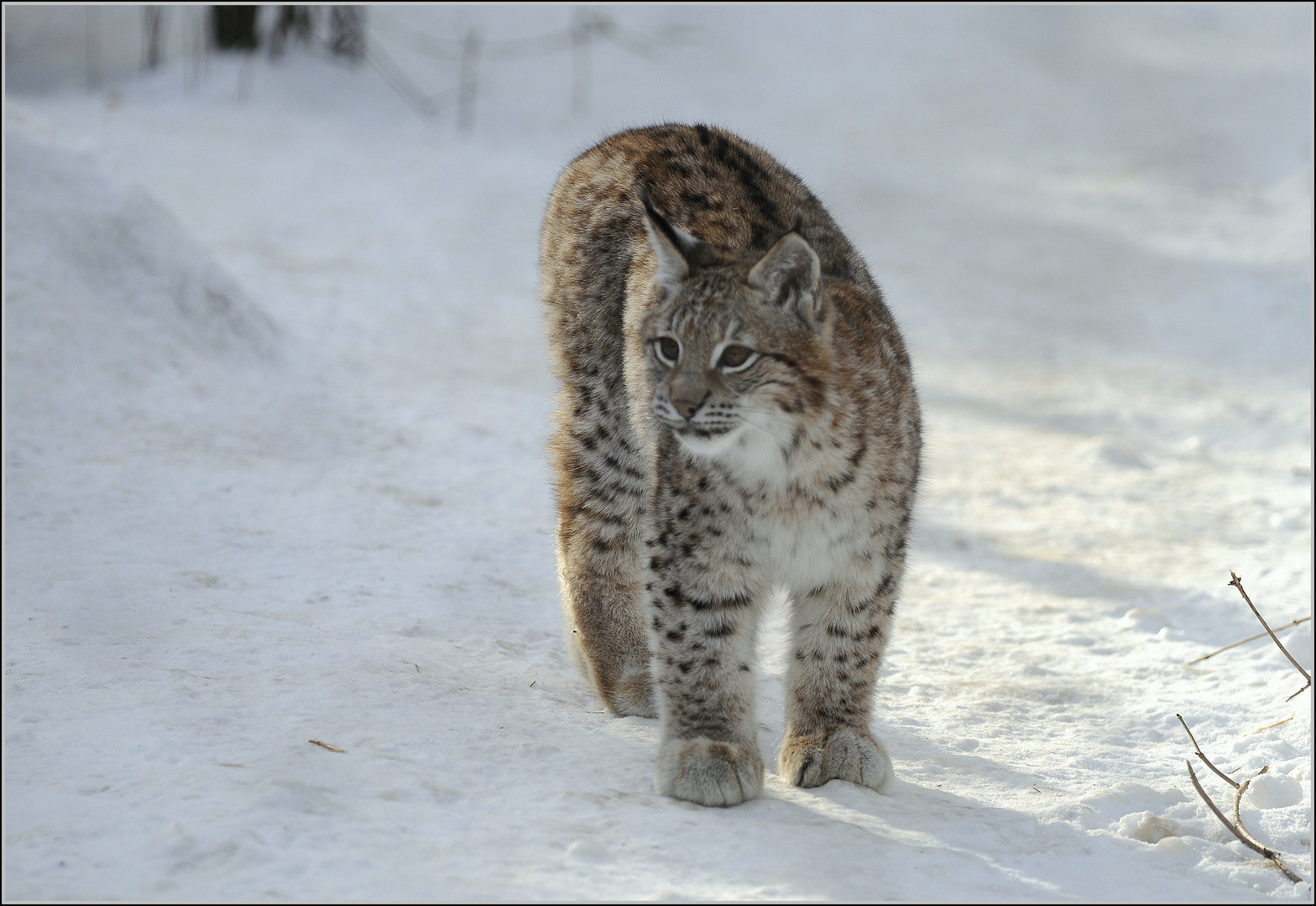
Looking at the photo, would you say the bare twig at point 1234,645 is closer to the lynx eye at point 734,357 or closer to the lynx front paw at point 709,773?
the lynx front paw at point 709,773

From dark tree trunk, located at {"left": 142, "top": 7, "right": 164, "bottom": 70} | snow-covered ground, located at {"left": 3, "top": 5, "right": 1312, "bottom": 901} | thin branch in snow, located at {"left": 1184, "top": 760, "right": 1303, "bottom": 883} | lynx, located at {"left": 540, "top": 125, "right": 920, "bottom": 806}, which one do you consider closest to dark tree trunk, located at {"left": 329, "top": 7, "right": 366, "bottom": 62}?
snow-covered ground, located at {"left": 3, "top": 5, "right": 1312, "bottom": 901}

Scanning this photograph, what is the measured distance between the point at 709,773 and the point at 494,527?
253cm

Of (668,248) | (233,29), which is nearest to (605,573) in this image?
(668,248)

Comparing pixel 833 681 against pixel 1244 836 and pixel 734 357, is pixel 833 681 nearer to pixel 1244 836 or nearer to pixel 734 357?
pixel 734 357

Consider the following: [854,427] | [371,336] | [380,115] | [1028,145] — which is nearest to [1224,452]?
[854,427]

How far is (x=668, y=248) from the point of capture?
3.42 metres

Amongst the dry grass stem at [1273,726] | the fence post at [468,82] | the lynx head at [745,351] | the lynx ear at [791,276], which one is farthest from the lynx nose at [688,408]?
the fence post at [468,82]

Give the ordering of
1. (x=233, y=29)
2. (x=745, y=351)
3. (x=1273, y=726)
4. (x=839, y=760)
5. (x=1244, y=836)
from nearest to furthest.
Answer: (x=1244, y=836) < (x=745, y=351) < (x=839, y=760) < (x=1273, y=726) < (x=233, y=29)

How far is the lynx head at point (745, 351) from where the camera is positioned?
3.25 metres

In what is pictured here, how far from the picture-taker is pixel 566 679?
13.8 ft

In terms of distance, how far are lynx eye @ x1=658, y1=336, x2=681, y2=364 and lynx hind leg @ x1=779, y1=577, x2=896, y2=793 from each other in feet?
2.52

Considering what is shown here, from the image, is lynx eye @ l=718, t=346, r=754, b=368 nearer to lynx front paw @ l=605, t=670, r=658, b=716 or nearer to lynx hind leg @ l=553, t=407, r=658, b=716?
lynx hind leg @ l=553, t=407, r=658, b=716

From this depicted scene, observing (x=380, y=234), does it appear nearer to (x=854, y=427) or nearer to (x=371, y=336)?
(x=371, y=336)

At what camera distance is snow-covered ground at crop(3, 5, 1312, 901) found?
283 centimetres
